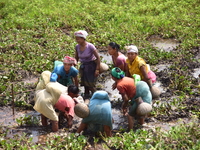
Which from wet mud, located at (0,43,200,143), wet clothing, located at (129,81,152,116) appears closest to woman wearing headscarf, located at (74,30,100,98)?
wet mud, located at (0,43,200,143)

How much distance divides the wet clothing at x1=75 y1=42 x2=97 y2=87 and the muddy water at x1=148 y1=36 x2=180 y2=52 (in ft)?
14.5

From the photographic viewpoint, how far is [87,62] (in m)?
7.09

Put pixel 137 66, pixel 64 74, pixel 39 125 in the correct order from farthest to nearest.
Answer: pixel 64 74, pixel 137 66, pixel 39 125

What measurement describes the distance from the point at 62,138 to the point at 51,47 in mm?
5552

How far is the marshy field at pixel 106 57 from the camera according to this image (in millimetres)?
5043

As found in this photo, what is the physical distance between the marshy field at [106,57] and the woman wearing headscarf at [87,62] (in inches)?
28.1

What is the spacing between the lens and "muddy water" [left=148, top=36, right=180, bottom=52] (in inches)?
434

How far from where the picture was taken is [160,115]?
20.6 ft

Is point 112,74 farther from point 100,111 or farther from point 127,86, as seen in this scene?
point 100,111

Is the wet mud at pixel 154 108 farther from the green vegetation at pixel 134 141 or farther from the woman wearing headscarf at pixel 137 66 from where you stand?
the woman wearing headscarf at pixel 137 66

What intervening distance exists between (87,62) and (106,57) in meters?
3.12

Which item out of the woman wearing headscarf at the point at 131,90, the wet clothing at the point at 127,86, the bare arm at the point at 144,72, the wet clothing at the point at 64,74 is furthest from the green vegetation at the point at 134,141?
the wet clothing at the point at 64,74

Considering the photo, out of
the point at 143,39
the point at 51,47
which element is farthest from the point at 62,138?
the point at 143,39

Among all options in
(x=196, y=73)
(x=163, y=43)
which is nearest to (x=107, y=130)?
(x=196, y=73)
